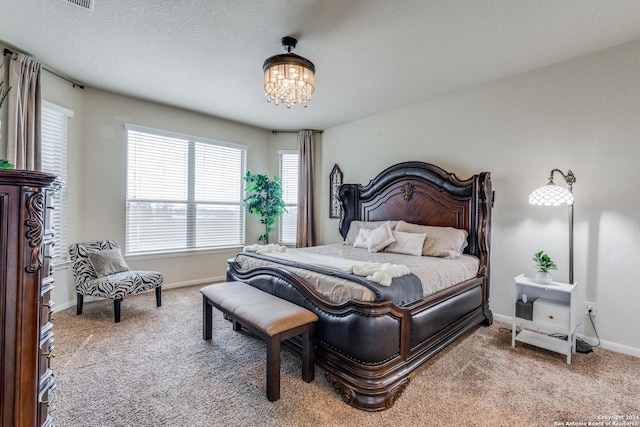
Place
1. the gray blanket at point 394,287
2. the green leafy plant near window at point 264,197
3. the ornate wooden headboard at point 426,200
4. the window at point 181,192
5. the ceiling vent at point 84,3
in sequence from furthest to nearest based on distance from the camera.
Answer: the green leafy plant near window at point 264,197 → the window at point 181,192 → the ornate wooden headboard at point 426,200 → the ceiling vent at point 84,3 → the gray blanket at point 394,287

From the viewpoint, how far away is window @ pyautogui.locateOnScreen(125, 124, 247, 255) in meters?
4.39

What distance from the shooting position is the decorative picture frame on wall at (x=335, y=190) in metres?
5.36

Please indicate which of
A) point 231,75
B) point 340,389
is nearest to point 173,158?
point 231,75

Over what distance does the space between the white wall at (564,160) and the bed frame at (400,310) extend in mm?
274

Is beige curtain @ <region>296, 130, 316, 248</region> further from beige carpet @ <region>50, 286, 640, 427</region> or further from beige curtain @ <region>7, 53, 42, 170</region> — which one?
beige curtain @ <region>7, 53, 42, 170</region>

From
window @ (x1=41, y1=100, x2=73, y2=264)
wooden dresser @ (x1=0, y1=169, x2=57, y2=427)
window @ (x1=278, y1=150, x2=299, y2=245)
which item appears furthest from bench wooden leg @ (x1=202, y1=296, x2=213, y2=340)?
window @ (x1=278, y1=150, x2=299, y2=245)

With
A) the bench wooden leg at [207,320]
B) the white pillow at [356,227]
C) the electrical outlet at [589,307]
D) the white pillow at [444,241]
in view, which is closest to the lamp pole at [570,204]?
the electrical outlet at [589,307]

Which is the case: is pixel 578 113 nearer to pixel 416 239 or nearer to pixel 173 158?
pixel 416 239

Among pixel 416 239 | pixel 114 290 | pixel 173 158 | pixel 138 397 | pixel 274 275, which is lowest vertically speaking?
pixel 138 397

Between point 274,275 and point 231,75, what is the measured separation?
2.38 meters

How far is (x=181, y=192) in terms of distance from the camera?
4.81 metres

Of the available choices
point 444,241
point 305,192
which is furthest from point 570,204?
point 305,192

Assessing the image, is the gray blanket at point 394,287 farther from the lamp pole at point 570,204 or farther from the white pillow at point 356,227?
the white pillow at point 356,227

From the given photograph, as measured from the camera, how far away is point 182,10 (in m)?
2.34
